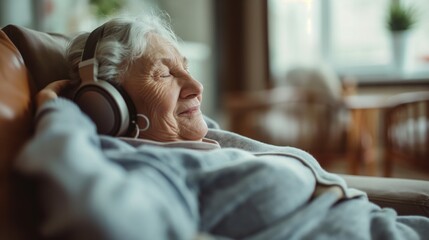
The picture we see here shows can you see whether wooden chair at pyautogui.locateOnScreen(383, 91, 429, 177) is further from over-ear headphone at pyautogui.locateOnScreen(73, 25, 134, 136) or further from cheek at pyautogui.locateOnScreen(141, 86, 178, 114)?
over-ear headphone at pyautogui.locateOnScreen(73, 25, 134, 136)

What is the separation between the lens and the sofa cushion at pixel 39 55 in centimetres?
97

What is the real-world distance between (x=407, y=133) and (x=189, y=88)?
6.28 feet

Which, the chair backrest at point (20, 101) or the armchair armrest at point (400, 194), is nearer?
the chair backrest at point (20, 101)

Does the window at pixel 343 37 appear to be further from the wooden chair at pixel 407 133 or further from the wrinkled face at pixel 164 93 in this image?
the wrinkled face at pixel 164 93

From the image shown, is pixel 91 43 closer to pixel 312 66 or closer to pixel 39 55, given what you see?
pixel 39 55

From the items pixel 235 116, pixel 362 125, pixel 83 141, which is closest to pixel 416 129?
pixel 362 125

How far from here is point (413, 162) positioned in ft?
8.45

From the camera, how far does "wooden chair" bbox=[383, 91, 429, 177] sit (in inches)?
101

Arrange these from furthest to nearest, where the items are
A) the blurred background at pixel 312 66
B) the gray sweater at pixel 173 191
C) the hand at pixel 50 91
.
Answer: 1. the blurred background at pixel 312 66
2. the hand at pixel 50 91
3. the gray sweater at pixel 173 191

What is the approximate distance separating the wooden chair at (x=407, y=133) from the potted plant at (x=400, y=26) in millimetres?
1171

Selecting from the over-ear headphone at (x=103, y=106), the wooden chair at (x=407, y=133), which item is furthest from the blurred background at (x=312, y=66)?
the over-ear headphone at (x=103, y=106)

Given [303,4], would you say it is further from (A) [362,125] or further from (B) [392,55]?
(A) [362,125]

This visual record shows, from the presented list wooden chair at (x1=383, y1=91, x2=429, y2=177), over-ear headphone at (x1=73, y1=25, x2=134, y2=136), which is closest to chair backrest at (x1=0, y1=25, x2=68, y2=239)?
over-ear headphone at (x1=73, y1=25, x2=134, y2=136)

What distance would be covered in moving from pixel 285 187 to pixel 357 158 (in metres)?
2.18
